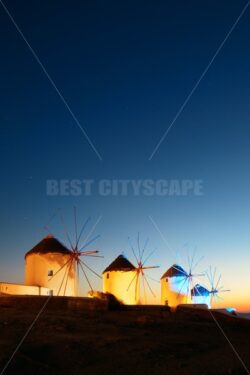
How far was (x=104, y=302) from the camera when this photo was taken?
22.9 metres

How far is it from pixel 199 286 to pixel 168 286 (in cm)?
466

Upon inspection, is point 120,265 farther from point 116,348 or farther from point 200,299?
point 116,348

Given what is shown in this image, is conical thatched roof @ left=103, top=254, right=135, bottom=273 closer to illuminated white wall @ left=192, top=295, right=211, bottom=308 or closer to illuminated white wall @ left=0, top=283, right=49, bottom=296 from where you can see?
illuminated white wall @ left=0, top=283, right=49, bottom=296

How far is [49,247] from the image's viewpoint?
30641mm

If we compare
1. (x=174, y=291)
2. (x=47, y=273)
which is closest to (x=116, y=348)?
(x=47, y=273)

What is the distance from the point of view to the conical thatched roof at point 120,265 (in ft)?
111

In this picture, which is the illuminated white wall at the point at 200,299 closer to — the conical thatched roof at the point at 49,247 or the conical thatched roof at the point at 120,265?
the conical thatched roof at the point at 120,265

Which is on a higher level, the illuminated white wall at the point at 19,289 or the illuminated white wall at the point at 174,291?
the illuminated white wall at the point at 19,289

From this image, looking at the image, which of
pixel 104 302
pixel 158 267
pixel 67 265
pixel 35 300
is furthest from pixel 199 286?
pixel 35 300

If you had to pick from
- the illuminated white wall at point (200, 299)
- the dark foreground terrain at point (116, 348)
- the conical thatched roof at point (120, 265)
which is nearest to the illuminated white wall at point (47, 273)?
the conical thatched roof at point (120, 265)

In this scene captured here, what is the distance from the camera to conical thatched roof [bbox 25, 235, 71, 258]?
99.5 feet

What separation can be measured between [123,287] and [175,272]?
6347mm

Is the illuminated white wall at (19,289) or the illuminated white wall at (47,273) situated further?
the illuminated white wall at (47,273)

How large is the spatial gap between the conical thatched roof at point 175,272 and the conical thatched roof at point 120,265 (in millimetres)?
4906
